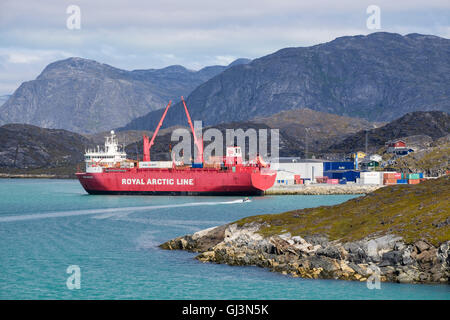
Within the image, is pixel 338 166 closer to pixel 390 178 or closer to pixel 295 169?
pixel 295 169

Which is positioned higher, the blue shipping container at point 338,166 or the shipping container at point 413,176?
the blue shipping container at point 338,166

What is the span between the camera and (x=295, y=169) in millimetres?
142875

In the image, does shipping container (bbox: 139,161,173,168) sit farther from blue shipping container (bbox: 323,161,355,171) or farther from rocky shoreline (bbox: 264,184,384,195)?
blue shipping container (bbox: 323,161,355,171)

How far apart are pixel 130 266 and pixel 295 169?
101m

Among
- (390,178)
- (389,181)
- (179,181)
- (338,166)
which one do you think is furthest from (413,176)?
(179,181)

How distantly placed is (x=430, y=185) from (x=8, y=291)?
1304 inches

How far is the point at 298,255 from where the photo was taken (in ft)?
134

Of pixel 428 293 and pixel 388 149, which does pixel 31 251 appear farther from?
pixel 388 149

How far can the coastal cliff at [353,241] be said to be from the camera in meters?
37.0

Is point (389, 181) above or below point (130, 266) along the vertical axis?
above

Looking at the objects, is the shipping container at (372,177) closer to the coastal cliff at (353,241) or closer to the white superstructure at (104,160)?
the white superstructure at (104,160)

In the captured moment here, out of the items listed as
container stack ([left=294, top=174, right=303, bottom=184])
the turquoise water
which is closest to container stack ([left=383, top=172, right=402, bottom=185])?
container stack ([left=294, top=174, right=303, bottom=184])

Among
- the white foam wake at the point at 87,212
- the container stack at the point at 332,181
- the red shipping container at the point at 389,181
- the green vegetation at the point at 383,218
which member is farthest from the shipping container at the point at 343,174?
the green vegetation at the point at 383,218

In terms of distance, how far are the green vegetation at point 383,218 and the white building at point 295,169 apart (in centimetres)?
8316
